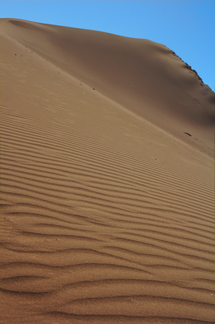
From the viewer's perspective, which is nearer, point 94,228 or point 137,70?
point 94,228

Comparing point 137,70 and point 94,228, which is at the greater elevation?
point 137,70

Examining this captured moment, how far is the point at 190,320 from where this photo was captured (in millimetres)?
1791

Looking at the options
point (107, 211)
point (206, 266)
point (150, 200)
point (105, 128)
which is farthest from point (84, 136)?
point (206, 266)

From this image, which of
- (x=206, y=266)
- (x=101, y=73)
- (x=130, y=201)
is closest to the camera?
(x=206, y=266)

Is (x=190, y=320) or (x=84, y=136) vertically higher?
(x=84, y=136)

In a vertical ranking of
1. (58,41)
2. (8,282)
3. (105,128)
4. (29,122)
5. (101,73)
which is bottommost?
(8,282)

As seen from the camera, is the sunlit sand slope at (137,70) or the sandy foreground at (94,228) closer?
the sandy foreground at (94,228)

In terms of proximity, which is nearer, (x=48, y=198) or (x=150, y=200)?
(x=48, y=198)

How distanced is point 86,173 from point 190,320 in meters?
2.22

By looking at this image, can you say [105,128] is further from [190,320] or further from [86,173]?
[190,320]

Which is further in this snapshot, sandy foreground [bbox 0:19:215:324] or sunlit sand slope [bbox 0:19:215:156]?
sunlit sand slope [bbox 0:19:215:156]

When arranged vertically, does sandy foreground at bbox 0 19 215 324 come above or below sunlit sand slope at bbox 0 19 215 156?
below

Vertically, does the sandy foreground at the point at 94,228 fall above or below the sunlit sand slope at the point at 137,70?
below

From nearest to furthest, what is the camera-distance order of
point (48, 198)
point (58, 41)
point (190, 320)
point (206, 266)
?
point (190, 320), point (206, 266), point (48, 198), point (58, 41)
